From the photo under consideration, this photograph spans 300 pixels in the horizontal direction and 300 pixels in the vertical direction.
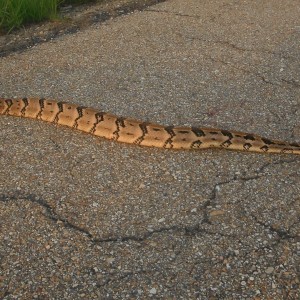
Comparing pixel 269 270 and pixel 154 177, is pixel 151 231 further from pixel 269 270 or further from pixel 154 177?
pixel 269 270

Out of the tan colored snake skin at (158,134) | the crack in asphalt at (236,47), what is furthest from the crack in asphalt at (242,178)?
the crack in asphalt at (236,47)

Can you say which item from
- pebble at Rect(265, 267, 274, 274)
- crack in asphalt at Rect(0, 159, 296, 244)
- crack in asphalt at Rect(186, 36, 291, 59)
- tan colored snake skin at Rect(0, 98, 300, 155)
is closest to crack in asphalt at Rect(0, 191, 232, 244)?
crack in asphalt at Rect(0, 159, 296, 244)

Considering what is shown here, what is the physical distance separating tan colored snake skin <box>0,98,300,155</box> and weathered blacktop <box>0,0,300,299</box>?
0.10 metres

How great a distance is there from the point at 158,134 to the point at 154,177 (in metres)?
0.65

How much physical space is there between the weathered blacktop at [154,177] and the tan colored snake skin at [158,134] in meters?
0.10

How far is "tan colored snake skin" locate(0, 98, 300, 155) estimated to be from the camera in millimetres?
5902

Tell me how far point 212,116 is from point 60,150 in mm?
1881

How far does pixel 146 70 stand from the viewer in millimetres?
7773

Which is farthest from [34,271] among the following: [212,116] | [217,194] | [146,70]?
[146,70]

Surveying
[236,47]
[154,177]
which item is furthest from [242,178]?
[236,47]

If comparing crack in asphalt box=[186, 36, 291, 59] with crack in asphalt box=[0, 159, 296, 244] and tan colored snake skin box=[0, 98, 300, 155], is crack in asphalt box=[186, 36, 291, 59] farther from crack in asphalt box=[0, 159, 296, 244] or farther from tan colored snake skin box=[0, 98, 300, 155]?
crack in asphalt box=[0, 159, 296, 244]

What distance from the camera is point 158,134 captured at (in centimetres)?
597

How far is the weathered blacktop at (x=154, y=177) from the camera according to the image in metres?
4.24

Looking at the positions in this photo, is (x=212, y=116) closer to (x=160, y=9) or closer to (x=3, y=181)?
(x=3, y=181)
